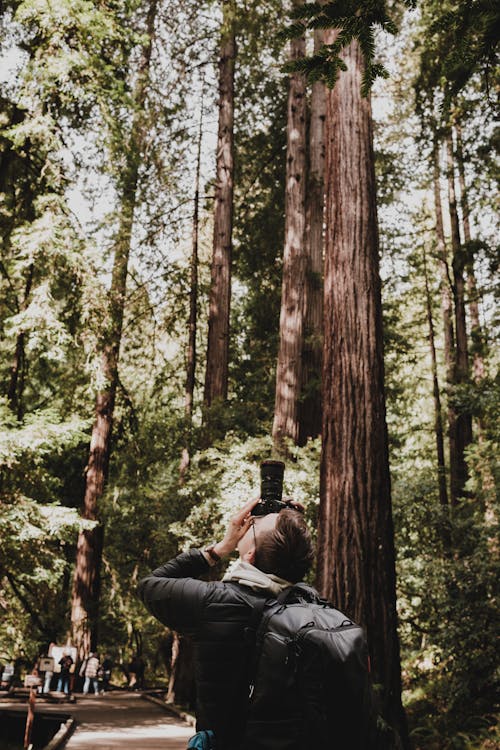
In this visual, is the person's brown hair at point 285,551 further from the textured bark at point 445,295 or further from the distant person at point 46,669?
the textured bark at point 445,295

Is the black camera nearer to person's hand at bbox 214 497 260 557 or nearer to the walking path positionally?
person's hand at bbox 214 497 260 557

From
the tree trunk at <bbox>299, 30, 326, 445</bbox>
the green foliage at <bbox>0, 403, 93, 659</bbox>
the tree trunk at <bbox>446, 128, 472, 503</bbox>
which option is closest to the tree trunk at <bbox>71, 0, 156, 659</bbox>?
the green foliage at <bbox>0, 403, 93, 659</bbox>

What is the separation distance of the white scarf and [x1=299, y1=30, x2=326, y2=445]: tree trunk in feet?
34.3

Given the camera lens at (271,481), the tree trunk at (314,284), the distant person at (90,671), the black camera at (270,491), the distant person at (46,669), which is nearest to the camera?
the black camera at (270,491)

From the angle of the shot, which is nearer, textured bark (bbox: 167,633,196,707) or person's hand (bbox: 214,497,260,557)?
person's hand (bbox: 214,497,260,557)

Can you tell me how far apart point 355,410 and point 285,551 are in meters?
3.51

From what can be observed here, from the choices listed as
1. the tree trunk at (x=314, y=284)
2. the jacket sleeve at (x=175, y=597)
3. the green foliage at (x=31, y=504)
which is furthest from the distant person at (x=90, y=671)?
the jacket sleeve at (x=175, y=597)

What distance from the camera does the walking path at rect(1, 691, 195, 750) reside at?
29.5 feet

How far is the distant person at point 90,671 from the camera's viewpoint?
55.8ft

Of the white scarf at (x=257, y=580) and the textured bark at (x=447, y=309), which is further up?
the textured bark at (x=447, y=309)

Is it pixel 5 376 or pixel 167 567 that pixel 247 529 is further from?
pixel 5 376

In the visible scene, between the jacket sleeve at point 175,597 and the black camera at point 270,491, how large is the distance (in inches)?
13.9

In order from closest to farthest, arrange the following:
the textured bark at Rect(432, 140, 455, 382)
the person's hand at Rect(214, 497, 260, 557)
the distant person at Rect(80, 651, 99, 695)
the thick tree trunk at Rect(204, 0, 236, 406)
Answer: the person's hand at Rect(214, 497, 260, 557)
the thick tree trunk at Rect(204, 0, 236, 406)
the distant person at Rect(80, 651, 99, 695)
the textured bark at Rect(432, 140, 455, 382)

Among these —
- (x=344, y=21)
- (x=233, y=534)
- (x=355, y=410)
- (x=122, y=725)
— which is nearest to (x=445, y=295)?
(x=122, y=725)
